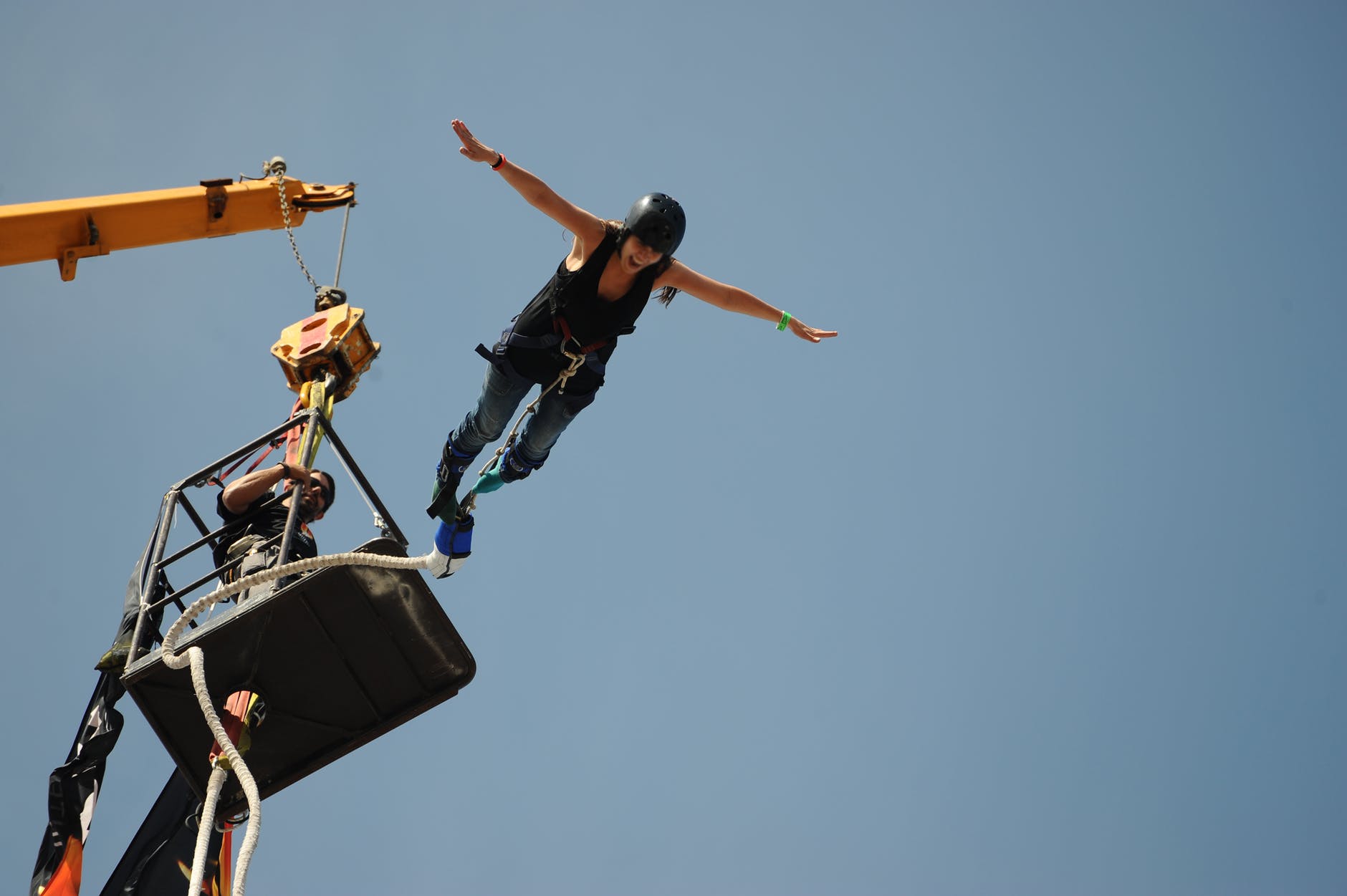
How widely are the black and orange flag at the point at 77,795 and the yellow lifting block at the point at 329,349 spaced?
92.0 inches

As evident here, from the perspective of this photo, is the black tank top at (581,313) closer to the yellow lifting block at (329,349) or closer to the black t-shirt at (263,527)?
the black t-shirt at (263,527)

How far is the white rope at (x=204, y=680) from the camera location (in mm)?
4934

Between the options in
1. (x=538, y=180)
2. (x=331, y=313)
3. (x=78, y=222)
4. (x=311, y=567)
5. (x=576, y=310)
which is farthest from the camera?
(x=78, y=222)

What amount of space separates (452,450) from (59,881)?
10.4 ft

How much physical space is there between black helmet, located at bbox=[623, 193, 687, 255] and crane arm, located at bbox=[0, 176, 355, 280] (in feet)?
14.1

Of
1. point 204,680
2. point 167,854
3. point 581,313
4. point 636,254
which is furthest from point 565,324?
point 167,854

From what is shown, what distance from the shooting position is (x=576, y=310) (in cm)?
688

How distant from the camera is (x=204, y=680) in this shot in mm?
5422

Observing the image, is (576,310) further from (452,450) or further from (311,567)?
(311,567)

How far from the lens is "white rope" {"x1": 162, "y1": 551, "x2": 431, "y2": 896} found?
16.2 ft

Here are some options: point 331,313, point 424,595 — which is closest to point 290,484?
point 424,595

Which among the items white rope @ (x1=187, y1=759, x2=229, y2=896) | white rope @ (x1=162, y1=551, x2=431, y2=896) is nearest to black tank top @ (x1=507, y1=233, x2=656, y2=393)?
white rope @ (x1=162, y1=551, x2=431, y2=896)

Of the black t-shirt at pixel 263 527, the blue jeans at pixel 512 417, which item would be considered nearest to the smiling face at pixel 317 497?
the black t-shirt at pixel 263 527

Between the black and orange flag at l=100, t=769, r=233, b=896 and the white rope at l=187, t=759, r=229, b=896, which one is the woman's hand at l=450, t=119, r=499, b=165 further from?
the black and orange flag at l=100, t=769, r=233, b=896
